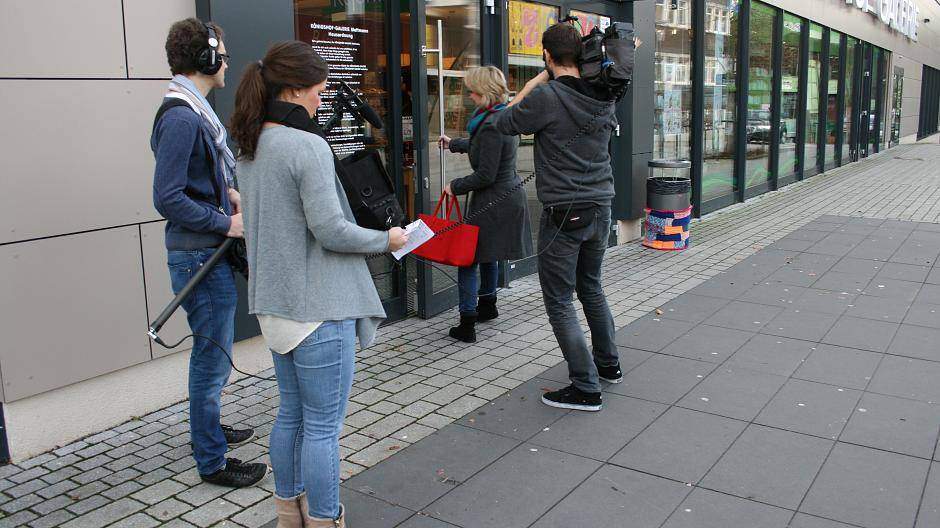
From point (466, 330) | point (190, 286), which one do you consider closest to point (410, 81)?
point (466, 330)

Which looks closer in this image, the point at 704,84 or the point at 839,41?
the point at 704,84

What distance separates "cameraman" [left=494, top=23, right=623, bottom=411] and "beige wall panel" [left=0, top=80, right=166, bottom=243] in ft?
6.40

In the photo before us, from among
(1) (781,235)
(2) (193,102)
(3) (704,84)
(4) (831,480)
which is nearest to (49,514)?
(2) (193,102)

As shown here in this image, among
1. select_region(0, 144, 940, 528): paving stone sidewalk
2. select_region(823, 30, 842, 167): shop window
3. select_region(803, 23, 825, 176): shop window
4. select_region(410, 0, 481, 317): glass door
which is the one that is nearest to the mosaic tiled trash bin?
select_region(0, 144, 940, 528): paving stone sidewalk

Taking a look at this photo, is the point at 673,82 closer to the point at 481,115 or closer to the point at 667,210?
the point at 667,210

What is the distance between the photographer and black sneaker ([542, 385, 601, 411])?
4.68m

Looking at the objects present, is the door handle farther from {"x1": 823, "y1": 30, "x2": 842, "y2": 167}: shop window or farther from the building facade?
{"x1": 823, "y1": 30, "x2": 842, "y2": 167}: shop window

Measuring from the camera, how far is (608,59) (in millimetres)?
4328

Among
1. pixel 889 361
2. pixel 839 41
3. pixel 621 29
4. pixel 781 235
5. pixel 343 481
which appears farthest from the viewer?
pixel 839 41

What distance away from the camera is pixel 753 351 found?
5730mm

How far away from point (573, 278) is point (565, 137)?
76 cm

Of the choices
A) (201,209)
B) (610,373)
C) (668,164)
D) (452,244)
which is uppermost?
(201,209)

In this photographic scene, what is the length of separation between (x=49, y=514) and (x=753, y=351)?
14.1 ft

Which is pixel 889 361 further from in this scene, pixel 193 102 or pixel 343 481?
pixel 193 102
